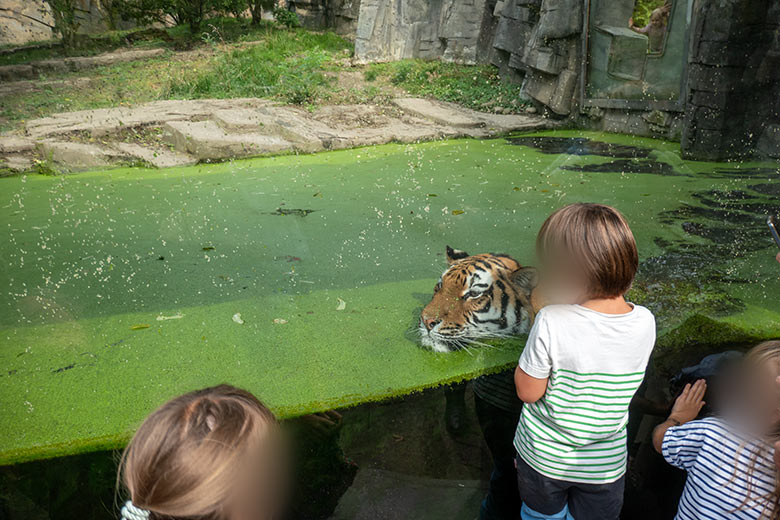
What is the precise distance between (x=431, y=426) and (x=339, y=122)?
275 inches

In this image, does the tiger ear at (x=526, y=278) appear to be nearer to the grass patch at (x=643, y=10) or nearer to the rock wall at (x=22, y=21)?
the grass patch at (x=643, y=10)

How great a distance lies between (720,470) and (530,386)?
58 cm

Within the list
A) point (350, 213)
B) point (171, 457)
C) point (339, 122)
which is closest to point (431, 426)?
point (171, 457)

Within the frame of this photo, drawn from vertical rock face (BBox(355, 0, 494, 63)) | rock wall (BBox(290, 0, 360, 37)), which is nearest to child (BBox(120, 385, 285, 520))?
vertical rock face (BBox(355, 0, 494, 63))


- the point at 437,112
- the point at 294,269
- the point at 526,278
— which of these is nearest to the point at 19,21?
the point at 437,112

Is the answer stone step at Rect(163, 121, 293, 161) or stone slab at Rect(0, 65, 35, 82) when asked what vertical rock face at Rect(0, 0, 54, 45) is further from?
stone step at Rect(163, 121, 293, 161)

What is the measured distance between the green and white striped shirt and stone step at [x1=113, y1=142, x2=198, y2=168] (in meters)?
6.26

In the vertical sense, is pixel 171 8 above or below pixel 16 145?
above

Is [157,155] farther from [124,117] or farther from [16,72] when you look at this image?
[16,72]

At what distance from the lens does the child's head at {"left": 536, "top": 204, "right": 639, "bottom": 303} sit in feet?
5.64

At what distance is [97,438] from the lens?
2.38 m

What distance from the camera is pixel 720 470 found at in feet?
5.27

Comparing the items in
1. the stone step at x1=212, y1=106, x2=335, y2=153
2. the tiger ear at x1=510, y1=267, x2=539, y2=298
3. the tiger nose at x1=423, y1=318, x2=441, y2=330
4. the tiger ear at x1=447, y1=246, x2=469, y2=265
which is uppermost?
the tiger ear at x1=510, y1=267, x2=539, y2=298

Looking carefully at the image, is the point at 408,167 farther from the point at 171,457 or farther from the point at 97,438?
the point at 171,457
